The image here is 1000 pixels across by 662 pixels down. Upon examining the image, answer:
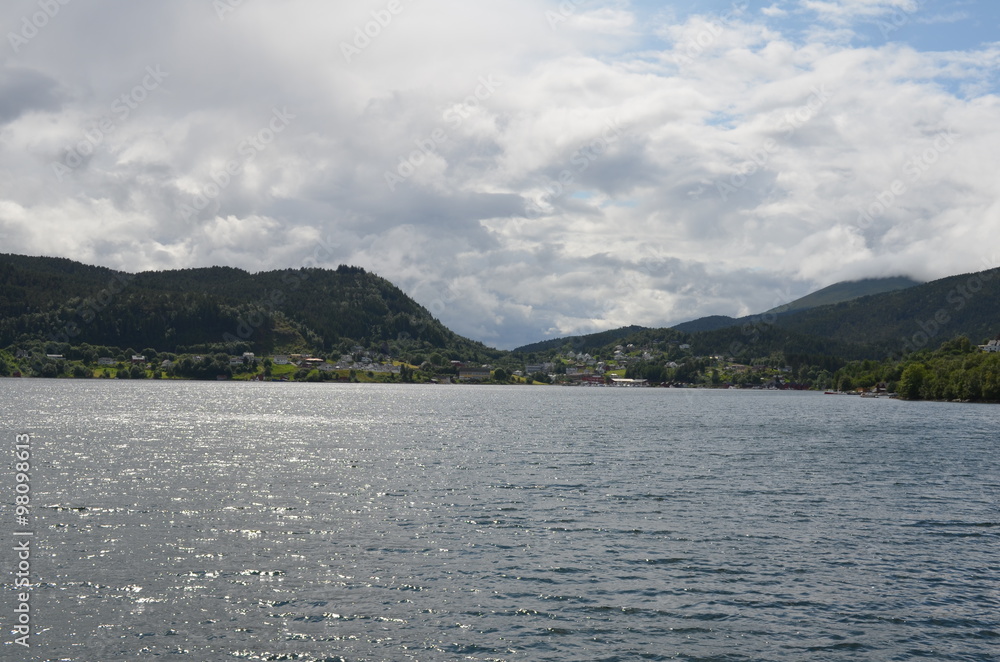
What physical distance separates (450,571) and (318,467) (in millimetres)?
41805

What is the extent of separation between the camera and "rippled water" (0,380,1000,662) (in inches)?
1109

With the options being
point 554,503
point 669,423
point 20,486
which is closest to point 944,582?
point 554,503

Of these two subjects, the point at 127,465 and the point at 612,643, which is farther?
the point at 127,465

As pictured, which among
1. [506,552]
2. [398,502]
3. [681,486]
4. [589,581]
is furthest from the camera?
[681,486]

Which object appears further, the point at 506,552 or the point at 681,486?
the point at 681,486

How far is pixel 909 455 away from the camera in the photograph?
88.2 metres

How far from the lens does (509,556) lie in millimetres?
39500

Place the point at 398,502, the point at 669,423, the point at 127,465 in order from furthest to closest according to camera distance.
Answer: the point at 669,423, the point at 127,465, the point at 398,502

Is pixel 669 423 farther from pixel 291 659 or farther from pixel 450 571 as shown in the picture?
pixel 291 659

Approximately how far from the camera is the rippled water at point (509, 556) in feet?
92.4

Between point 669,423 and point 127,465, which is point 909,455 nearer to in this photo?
point 669,423

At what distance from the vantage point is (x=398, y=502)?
2157 inches

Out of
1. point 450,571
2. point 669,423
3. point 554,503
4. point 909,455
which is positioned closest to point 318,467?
point 554,503

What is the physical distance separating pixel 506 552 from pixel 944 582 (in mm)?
21685
